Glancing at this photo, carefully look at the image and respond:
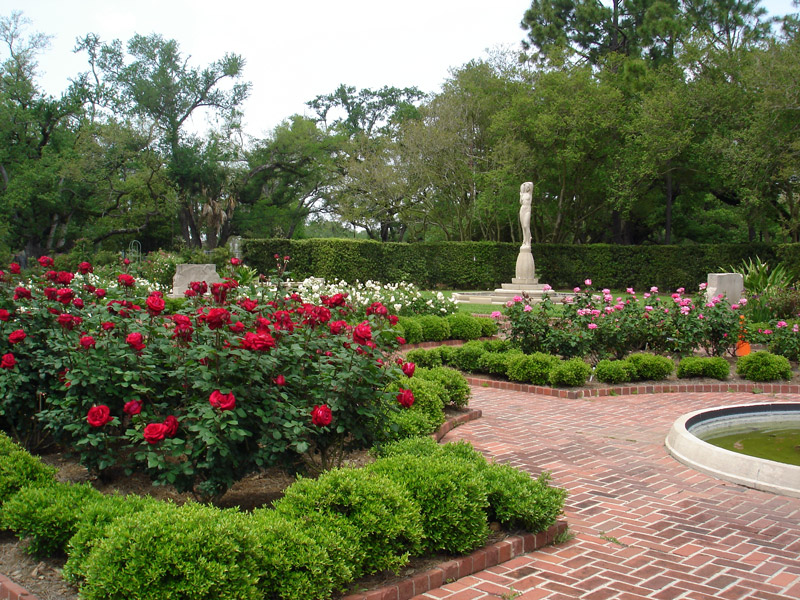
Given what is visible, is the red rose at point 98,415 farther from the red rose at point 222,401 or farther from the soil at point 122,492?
the soil at point 122,492

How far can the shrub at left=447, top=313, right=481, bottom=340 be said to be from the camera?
12328 millimetres

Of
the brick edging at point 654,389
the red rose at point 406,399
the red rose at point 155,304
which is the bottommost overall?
the brick edging at point 654,389

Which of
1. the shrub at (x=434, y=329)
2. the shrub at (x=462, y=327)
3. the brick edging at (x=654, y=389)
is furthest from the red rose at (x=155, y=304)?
the shrub at (x=462, y=327)

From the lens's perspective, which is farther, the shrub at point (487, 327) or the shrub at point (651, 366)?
the shrub at point (487, 327)

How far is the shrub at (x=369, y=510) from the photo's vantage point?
10.4 ft

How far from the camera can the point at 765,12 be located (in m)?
30.2

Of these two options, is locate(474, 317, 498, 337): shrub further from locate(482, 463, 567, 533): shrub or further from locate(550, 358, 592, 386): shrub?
locate(482, 463, 567, 533): shrub

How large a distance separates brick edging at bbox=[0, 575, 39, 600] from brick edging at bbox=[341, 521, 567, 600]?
1432mm

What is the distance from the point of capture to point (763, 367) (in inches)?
347

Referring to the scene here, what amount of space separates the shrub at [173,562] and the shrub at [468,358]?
669 cm

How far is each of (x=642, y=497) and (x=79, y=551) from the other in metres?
3.59

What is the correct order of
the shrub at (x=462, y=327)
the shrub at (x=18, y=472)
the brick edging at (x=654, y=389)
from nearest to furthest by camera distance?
the shrub at (x=18, y=472)
the brick edging at (x=654, y=389)
the shrub at (x=462, y=327)

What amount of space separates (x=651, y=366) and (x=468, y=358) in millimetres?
2499

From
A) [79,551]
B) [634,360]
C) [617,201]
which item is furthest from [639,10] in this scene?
[79,551]
